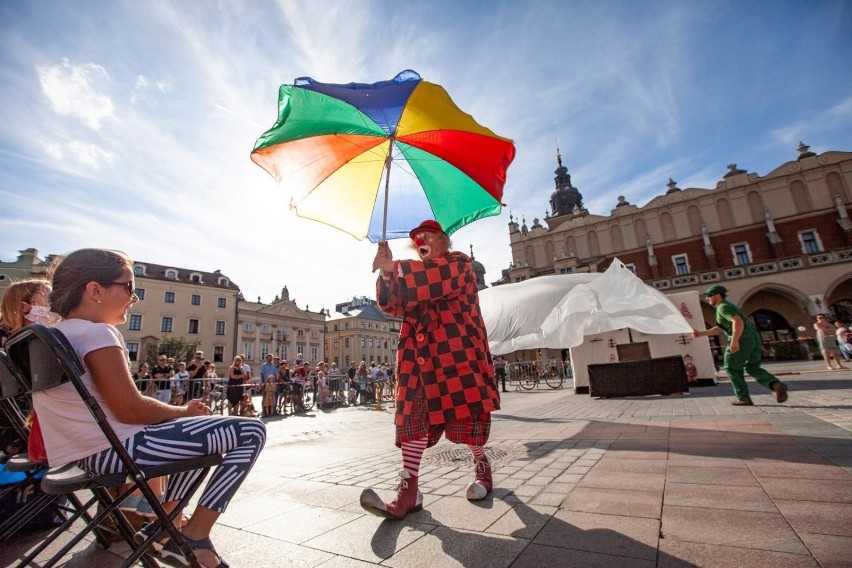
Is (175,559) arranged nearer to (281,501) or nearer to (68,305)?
(68,305)

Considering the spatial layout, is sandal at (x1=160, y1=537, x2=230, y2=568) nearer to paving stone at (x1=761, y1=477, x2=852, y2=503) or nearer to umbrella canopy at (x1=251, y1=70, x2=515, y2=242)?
umbrella canopy at (x1=251, y1=70, x2=515, y2=242)

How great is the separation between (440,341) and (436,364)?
150mm

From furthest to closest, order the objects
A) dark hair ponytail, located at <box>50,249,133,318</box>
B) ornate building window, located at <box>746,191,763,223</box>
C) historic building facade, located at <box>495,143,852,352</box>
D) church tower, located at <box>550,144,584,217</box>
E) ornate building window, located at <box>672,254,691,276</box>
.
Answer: church tower, located at <box>550,144,584,217</box>
ornate building window, located at <box>672,254,691,276</box>
ornate building window, located at <box>746,191,763,223</box>
historic building facade, located at <box>495,143,852,352</box>
dark hair ponytail, located at <box>50,249,133,318</box>

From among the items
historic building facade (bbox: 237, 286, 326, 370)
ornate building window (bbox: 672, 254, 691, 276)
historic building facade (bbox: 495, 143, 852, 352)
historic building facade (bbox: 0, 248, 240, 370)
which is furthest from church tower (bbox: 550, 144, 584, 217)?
historic building facade (bbox: 0, 248, 240, 370)

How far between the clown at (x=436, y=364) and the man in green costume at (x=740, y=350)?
207 inches

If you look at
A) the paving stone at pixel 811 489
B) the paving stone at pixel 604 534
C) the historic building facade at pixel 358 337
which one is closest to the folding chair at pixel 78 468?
the paving stone at pixel 604 534

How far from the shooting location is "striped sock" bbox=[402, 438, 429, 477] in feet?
7.80

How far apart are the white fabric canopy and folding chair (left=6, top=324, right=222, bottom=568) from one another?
26.1 feet

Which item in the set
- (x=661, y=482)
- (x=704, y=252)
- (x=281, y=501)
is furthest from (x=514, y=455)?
(x=704, y=252)

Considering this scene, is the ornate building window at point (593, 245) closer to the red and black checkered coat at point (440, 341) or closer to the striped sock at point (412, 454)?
the red and black checkered coat at point (440, 341)

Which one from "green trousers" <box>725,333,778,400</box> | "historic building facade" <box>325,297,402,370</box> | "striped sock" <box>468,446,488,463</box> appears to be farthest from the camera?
"historic building facade" <box>325,297,402,370</box>

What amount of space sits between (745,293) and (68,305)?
122ft

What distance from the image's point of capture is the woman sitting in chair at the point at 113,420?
4.53 ft

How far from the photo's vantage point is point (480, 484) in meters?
2.49
